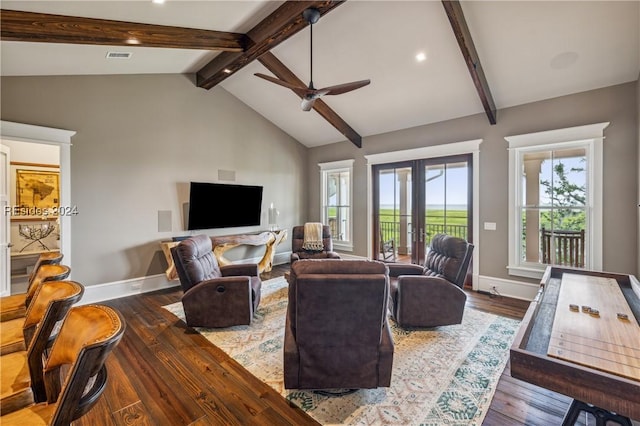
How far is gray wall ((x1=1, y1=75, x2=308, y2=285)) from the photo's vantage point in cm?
388

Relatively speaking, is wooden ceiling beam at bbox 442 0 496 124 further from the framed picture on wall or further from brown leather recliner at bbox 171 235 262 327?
the framed picture on wall

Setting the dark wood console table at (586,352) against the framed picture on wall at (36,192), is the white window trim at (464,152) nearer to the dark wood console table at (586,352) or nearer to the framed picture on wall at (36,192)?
the dark wood console table at (586,352)

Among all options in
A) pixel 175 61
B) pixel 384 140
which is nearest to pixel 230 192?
pixel 175 61

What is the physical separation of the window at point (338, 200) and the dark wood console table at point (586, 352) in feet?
16.0

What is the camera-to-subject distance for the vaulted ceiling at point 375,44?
289 centimetres

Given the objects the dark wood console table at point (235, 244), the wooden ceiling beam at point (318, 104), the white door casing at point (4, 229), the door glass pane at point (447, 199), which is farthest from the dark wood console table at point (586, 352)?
the white door casing at point (4, 229)

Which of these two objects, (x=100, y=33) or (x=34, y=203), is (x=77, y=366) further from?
(x=34, y=203)

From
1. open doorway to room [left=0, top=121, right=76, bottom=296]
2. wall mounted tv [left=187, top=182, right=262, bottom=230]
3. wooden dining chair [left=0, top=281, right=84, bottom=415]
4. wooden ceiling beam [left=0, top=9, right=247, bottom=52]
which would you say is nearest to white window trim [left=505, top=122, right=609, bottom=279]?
wooden ceiling beam [left=0, top=9, right=247, bottom=52]

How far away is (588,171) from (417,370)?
3.72 m

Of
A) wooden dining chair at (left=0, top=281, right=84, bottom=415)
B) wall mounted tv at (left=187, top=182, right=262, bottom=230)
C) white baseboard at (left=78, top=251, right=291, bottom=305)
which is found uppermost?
wall mounted tv at (left=187, top=182, right=262, bottom=230)

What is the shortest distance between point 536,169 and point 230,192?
5269 millimetres

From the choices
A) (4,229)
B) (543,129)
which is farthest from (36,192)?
(543,129)

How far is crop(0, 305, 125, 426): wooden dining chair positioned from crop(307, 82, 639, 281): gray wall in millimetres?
5088

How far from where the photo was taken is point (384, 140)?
594 cm
